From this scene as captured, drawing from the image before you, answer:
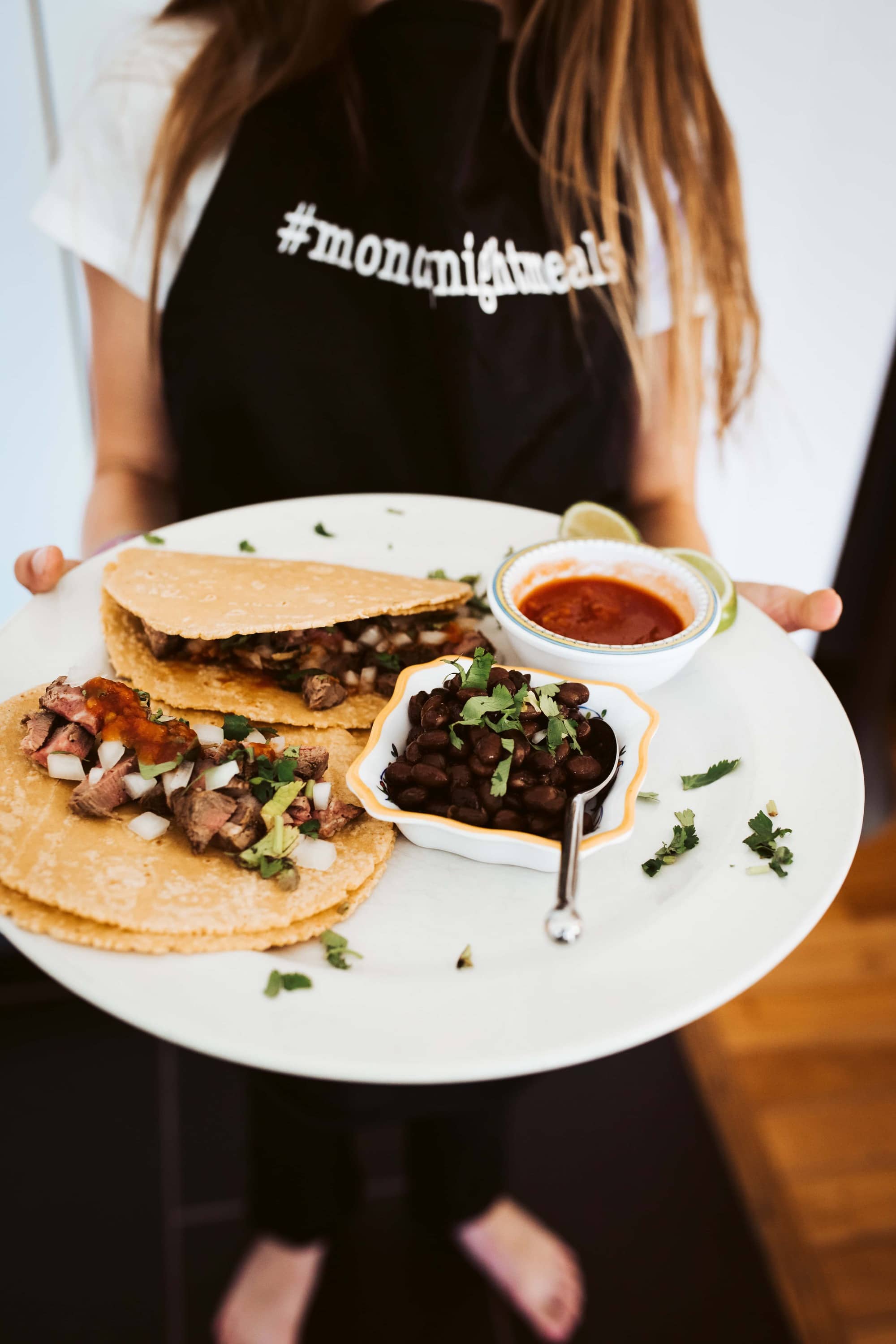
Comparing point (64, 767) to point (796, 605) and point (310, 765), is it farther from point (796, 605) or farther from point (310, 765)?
point (796, 605)

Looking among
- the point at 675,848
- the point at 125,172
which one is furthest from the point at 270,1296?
the point at 125,172

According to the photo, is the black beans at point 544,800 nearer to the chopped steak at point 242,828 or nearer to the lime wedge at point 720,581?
the chopped steak at point 242,828

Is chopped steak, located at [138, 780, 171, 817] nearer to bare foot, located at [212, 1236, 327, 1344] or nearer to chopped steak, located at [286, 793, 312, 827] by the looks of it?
chopped steak, located at [286, 793, 312, 827]

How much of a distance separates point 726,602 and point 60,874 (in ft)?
5.01

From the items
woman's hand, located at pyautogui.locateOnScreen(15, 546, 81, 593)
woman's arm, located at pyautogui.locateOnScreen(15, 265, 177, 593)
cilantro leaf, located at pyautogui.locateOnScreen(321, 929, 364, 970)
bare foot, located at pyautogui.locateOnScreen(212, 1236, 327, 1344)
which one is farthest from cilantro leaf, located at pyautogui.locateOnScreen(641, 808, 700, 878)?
bare foot, located at pyautogui.locateOnScreen(212, 1236, 327, 1344)

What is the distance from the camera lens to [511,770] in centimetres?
170

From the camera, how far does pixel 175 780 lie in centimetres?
175

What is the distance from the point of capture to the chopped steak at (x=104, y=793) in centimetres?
170

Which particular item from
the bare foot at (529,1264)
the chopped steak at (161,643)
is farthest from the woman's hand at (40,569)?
the bare foot at (529,1264)

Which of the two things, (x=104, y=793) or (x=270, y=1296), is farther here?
(x=270, y=1296)

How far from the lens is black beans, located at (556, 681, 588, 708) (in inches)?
72.8

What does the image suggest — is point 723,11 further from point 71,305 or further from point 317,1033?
point 317,1033

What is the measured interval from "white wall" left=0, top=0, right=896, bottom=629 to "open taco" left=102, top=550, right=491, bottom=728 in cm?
94

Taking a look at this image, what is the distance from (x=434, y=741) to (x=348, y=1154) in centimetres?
195
